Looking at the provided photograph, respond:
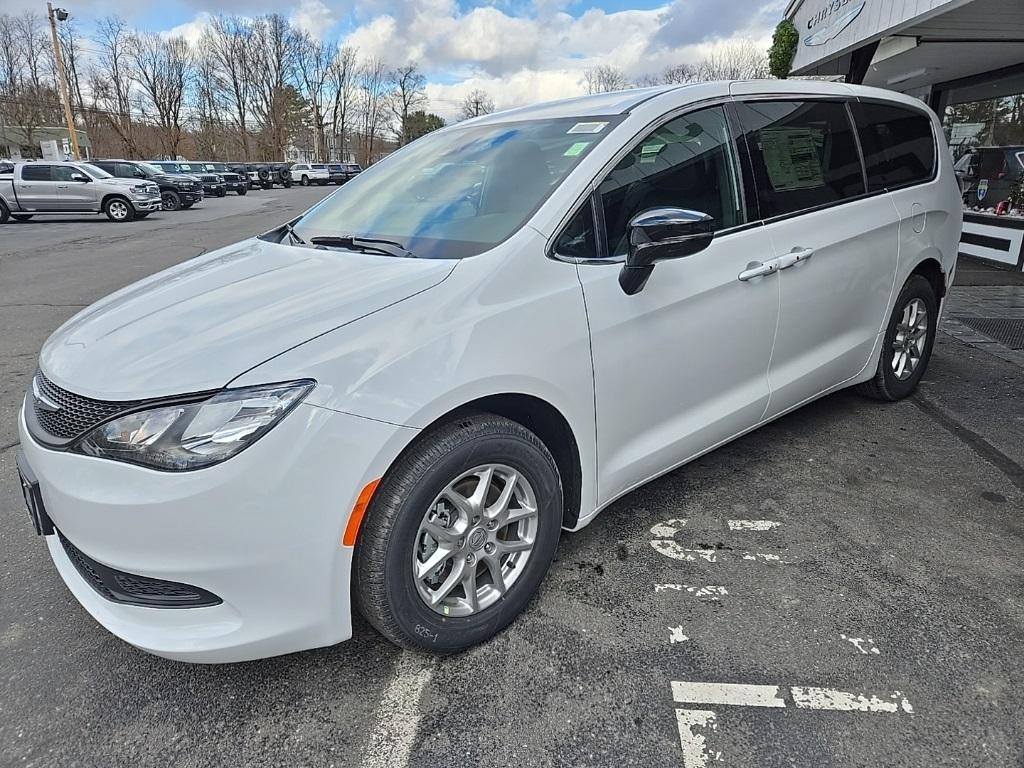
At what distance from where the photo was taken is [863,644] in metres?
2.19

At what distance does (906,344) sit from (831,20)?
30.2 ft

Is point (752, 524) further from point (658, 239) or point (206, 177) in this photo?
point (206, 177)

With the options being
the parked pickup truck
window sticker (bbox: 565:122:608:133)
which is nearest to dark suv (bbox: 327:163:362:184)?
the parked pickup truck

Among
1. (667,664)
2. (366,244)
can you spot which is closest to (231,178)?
(366,244)

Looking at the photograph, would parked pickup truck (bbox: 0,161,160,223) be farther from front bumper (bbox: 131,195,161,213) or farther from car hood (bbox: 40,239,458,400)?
car hood (bbox: 40,239,458,400)

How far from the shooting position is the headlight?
66.5 inches

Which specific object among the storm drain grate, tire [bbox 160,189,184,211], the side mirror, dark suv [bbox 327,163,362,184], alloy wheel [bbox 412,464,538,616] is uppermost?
dark suv [bbox 327,163,362,184]

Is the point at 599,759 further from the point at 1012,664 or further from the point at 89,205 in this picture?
the point at 89,205

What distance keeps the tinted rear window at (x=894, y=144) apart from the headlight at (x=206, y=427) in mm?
3215

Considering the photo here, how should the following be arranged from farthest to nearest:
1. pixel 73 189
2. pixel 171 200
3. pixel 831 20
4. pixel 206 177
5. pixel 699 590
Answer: pixel 206 177
pixel 171 200
pixel 73 189
pixel 831 20
pixel 699 590

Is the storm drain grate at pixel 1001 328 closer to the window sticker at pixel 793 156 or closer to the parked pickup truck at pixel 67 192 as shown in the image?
the window sticker at pixel 793 156

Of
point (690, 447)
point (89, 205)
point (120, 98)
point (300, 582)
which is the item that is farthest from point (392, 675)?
point (120, 98)

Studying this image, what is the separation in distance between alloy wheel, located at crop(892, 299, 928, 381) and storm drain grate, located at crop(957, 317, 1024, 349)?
84.5 inches

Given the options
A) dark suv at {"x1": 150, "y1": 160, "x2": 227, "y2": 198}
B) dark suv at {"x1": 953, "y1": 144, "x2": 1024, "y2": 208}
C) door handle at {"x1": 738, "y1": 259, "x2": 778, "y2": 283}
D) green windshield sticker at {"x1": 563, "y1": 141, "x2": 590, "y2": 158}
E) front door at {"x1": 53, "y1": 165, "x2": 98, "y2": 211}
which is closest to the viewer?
green windshield sticker at {"x1": 563, "y1": 141, "x2": 590, "y2": 158}
